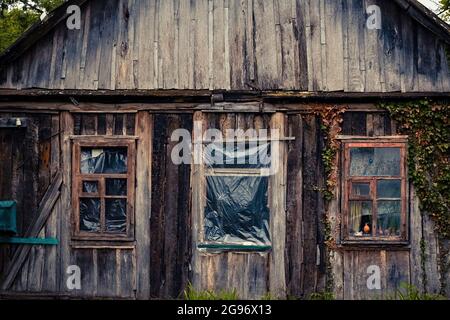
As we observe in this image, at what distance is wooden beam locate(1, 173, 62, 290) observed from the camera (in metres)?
11.7

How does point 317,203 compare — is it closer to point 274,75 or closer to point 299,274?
point 299,274

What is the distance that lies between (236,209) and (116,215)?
192 centimetres

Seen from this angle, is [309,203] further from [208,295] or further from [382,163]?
[208,295]

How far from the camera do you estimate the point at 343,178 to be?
37.8 feet

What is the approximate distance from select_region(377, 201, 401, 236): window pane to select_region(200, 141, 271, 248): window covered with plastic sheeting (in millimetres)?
1759

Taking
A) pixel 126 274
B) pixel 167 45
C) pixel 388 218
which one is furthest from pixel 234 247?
pixel 167 45

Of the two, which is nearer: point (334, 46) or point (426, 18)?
point (426, 18)

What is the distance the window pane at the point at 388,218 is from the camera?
11492 millimetres

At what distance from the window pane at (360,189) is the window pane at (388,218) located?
0.89 feet

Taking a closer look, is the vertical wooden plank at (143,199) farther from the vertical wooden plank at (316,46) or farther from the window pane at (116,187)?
the vertical wooden plank at (316,46)

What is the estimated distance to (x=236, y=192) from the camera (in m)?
11.6

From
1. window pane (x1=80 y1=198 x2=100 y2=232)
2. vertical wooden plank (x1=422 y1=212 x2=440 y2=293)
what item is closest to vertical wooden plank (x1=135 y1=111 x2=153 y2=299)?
window pane (x1=80 y1=198 x2=100 y2=232)

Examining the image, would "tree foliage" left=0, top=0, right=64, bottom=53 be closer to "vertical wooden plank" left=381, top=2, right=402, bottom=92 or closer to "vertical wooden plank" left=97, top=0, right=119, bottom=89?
"vertical wooden plank" left=97, top=0, right=119, bottom=89

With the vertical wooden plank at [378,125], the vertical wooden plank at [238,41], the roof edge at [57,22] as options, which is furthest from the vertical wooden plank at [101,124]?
the vertical wooden plank at [378,125]
